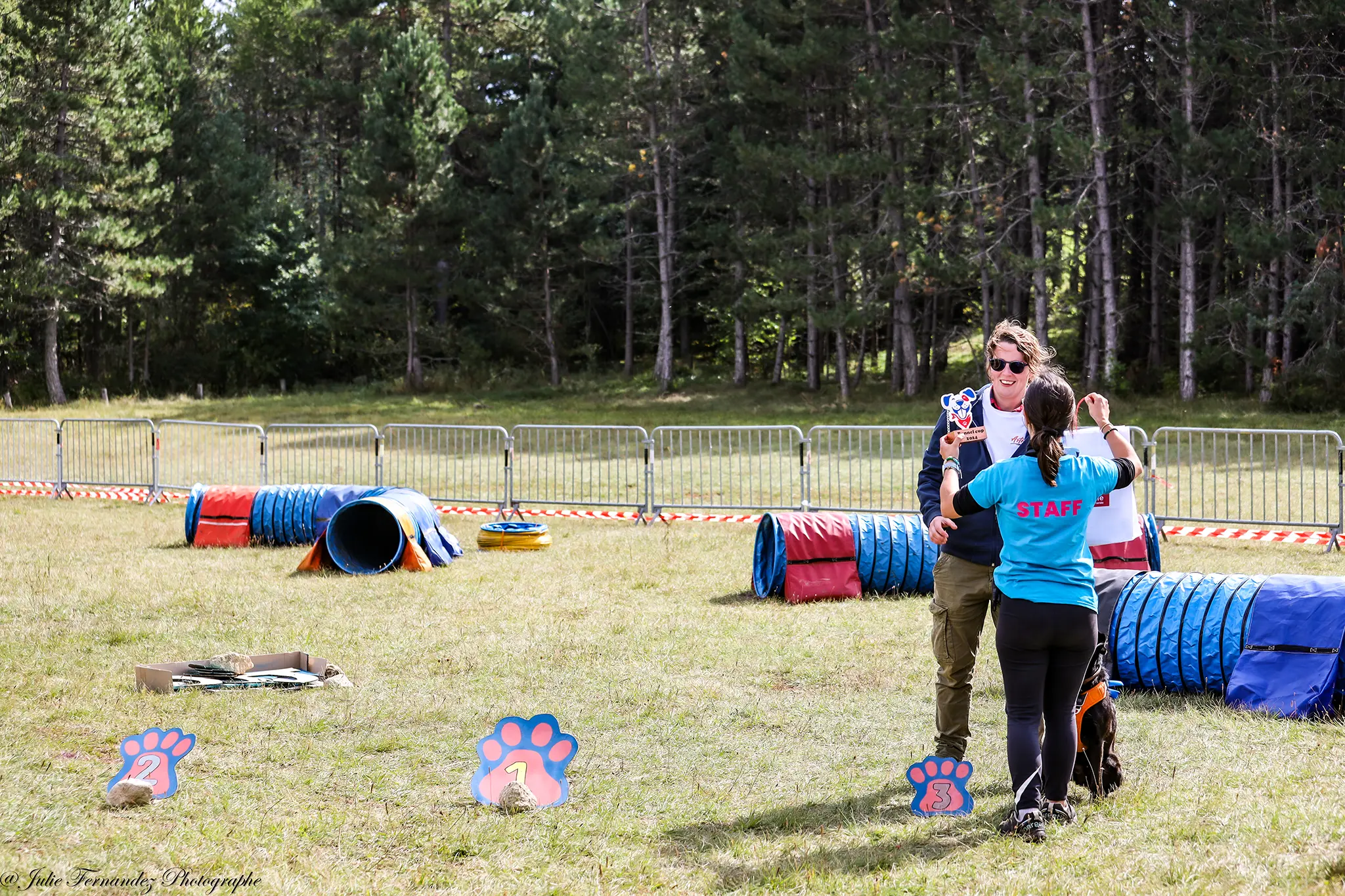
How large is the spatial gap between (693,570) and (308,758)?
6.20 metres

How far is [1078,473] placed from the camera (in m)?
4.61

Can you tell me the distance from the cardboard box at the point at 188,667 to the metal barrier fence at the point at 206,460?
1043cm

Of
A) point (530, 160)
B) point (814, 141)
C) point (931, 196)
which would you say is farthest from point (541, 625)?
point (530, 160)

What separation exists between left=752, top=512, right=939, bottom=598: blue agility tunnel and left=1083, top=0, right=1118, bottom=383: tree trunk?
67.6 ft

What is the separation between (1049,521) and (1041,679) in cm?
61

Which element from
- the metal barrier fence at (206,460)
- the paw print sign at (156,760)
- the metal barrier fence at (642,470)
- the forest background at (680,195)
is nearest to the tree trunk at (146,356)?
the forest background at (680,195)

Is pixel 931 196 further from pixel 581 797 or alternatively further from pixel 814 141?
pixel 581 797

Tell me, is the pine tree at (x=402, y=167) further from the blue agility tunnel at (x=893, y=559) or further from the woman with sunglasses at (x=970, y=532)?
the woman with sunglasses at (x=970, y=532)

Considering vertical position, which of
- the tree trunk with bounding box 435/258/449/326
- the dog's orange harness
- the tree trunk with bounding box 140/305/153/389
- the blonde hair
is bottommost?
the dog's orange harness

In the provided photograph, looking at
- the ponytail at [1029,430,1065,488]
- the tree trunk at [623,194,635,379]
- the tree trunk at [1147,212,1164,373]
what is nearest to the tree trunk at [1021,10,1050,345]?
the tree trunk at [1147,212,1164,373]

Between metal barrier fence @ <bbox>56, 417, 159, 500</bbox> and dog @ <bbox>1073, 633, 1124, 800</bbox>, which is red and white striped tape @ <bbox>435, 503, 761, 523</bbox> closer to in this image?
metal barrier fence @ <bbox>56, 417, 159, 500</bbox>

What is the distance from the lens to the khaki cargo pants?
5.26 metres

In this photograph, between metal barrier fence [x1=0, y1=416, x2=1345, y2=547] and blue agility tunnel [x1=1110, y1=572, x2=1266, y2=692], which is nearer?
blue agility tunnel [x1=1110, y1=572, x2=1266, y2=692]

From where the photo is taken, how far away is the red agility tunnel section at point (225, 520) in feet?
45.2
